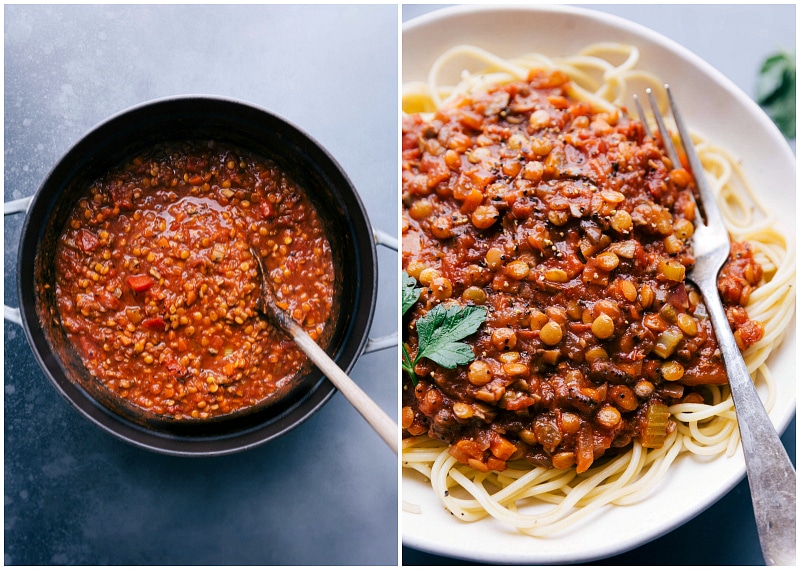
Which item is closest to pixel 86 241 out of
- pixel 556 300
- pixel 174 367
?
pixel 174 367

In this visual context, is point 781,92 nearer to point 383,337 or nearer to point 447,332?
point 447,332

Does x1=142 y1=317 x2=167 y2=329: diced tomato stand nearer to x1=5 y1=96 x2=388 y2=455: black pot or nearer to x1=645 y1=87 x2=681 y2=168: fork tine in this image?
x1=5 y1=96 x2=388 y2=455: black pot

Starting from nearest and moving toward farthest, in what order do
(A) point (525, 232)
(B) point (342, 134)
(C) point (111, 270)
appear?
(A) point (525, 232)
(C) point (111, 270)
(B) point (342, 134)

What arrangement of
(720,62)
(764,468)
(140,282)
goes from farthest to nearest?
(720,62) → (140,282) → (764,468)

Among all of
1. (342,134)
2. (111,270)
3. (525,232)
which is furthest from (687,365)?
(111,270)

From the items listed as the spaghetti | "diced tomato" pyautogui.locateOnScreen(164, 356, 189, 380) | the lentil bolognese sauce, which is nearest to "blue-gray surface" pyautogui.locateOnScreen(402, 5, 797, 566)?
the spaghetti

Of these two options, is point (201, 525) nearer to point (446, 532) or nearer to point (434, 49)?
point (446, 532)
